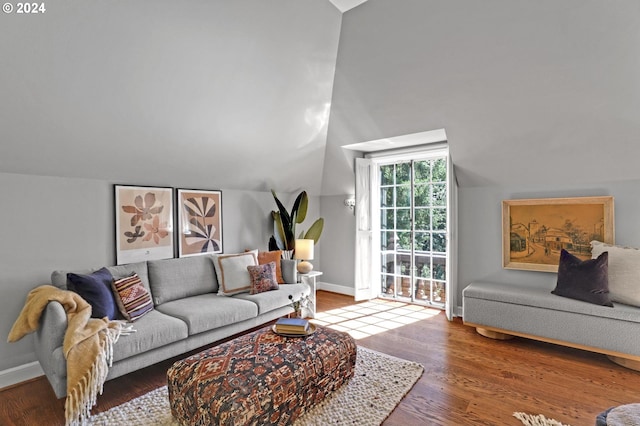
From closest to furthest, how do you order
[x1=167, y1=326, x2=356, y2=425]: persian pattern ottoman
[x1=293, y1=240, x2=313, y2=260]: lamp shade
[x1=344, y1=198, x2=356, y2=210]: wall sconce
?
[x1=167, y1=326, x2=356, y2=425]: persian pattern ottoman
[x1=293, y1=240, x2=313, y2=260]: lamp shade
[x1=344, y1=198, x2=356, y2=210]: wall sconce

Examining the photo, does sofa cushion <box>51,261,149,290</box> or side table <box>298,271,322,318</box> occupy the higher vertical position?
sofa cushion <box>51,261,149,290</box>

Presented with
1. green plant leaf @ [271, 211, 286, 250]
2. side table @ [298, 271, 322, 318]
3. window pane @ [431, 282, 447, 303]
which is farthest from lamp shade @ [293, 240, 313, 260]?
window pane @ [431, 282, 447, 303]

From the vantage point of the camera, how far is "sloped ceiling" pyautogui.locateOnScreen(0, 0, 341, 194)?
2266 mm

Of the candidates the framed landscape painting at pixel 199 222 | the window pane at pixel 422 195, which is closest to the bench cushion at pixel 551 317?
the window pane at pixel 422 195

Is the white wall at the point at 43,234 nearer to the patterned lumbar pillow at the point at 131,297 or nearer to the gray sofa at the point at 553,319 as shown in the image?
the patterned lumbar pillow at the point at 131,297

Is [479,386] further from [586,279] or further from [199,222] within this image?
[199,222]

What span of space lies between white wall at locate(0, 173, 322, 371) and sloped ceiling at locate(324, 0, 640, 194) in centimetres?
292

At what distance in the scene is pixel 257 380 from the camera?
76.1 inches

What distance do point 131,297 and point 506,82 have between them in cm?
389

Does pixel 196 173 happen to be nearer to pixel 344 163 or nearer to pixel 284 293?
pixel 284 293

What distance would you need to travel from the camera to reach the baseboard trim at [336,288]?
552 centimetres

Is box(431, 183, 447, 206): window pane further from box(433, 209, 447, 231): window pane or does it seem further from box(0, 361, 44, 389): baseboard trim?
box(0, 361, 44, 389): baseboard trim

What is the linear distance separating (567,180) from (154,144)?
4398 mm

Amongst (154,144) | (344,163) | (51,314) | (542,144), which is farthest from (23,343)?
(542,144)
